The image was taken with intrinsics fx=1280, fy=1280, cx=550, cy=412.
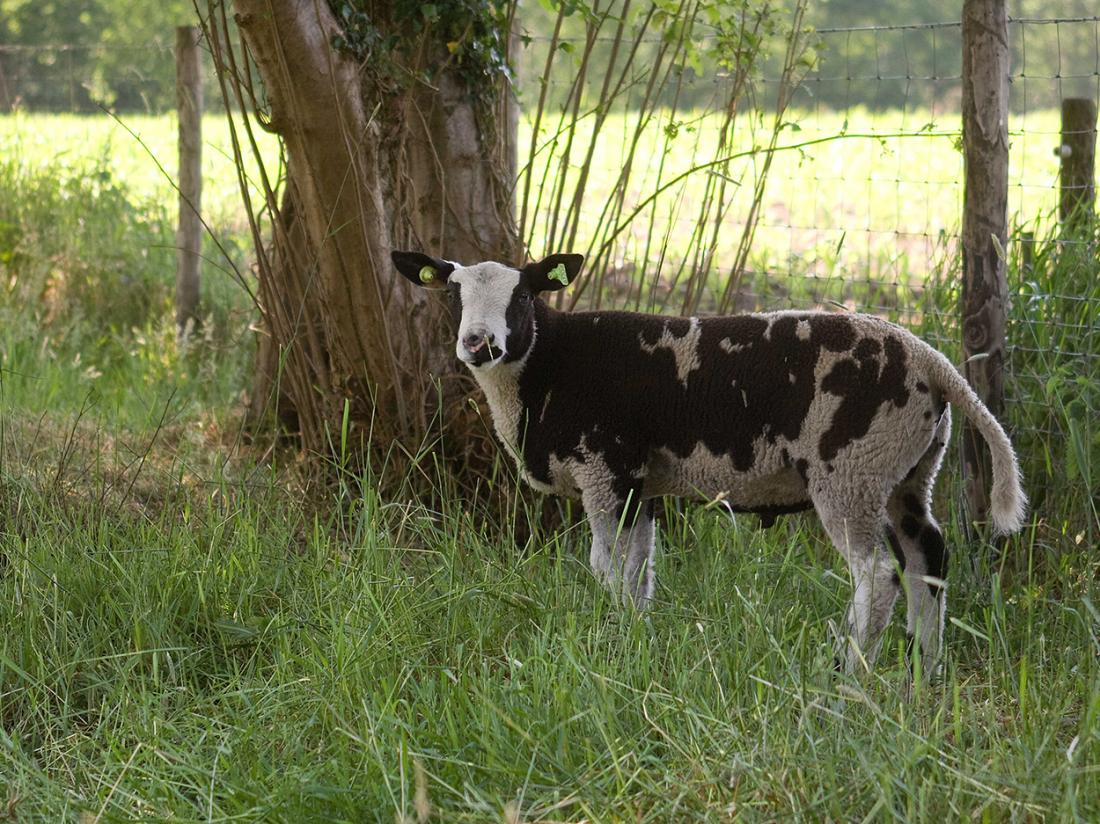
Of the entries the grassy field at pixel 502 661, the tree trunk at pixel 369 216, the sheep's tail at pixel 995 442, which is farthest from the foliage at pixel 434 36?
the sheep's tail at pixel 995 442

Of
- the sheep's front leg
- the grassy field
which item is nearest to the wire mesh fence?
the grassy field

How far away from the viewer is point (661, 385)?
A: 4.14m

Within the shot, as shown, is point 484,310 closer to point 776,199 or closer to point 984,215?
point 984,215

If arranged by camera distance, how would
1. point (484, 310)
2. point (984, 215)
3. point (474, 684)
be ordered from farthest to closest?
point (984, 215) < point (484, 310) < point (474, 684)

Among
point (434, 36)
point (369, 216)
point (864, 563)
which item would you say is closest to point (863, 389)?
point (864, 563)

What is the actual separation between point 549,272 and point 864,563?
4.53 ft

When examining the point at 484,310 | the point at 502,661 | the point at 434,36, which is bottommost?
the point at 502,661

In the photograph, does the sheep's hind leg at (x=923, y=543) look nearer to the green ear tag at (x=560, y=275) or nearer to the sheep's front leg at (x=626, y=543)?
the sheep's front leg at (x=626, y=543)

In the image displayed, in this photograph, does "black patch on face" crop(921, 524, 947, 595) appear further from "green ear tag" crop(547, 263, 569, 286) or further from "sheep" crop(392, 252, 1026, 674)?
"green ear tag" crop(547, 263, 569, 286)

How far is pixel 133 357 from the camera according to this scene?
25.9ft

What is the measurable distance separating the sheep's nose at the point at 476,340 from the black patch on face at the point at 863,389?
3.44 feet

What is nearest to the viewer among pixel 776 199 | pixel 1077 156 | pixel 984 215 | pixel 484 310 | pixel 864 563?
pixel 864 563

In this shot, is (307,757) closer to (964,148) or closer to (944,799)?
(944,799)

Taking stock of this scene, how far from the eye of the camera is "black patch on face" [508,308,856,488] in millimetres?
3953
